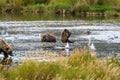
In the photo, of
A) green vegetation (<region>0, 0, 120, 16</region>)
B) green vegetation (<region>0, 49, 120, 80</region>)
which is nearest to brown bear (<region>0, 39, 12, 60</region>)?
green vegetation (<region>0, 49, 120, 80</region>)

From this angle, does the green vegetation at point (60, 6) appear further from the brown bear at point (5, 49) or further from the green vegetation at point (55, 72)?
the green vegetation at point (55, 72)

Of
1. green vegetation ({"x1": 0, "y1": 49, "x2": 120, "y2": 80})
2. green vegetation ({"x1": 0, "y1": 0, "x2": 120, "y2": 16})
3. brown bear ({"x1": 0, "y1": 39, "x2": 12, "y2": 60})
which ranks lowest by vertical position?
green vegetation ({"x1": 0, "y1": 0, "x2": 120, "y2": 16})

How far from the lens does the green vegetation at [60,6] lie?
317 ft

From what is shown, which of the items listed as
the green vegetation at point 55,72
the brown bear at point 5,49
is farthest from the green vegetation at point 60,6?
the green vegetation at point 55,72

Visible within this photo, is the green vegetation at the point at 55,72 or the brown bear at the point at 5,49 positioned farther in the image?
the brown bear at the point at 5,49

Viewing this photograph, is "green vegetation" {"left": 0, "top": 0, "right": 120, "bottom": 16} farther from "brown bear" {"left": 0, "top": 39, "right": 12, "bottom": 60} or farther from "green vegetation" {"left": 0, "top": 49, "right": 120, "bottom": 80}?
"green vegetation" {"left": 0, "top": 49, "right": 120, "bottom": 80}

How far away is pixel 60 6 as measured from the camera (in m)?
97.6

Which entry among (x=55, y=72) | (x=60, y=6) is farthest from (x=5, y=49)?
(x=60, y=6)

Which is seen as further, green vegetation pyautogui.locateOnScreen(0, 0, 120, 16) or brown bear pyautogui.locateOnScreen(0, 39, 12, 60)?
green vegetation pyautogui.locateOnScreen(0, 0, 120, 16)

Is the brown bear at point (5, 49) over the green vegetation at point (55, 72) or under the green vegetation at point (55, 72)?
under

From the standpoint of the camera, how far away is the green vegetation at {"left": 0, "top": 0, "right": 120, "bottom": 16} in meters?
96.7

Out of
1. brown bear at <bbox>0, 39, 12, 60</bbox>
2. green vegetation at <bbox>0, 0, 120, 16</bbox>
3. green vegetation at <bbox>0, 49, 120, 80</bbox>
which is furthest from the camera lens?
green vegetation at <bbox>0, 0, 120, 16</bbox>

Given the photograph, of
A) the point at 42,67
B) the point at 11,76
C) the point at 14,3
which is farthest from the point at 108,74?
the point at 14,3

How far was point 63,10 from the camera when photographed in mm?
97562
